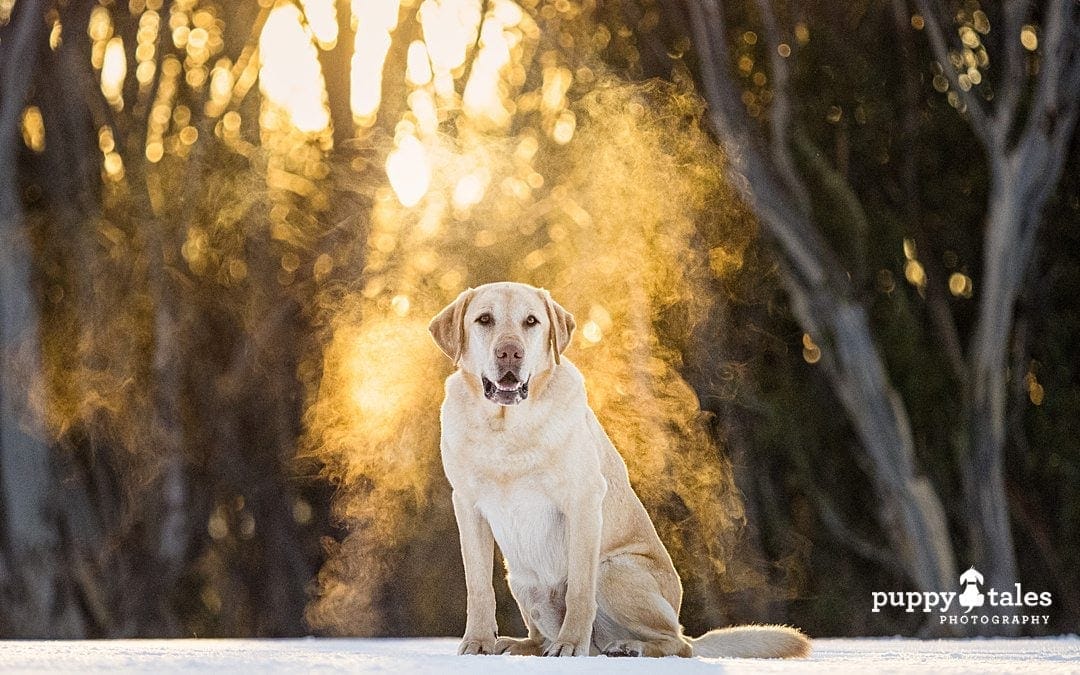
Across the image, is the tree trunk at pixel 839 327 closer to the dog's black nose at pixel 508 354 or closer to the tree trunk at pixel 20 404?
the tree trunk at pixel 20 404

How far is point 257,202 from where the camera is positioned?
11523 mm

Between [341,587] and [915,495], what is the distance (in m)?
4.15

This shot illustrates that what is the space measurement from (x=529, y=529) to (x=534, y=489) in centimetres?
12

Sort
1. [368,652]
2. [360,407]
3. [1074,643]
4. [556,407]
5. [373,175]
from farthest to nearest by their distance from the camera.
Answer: [373,175] → [360,407] → [1074,643] → [368,652] → [556,407]

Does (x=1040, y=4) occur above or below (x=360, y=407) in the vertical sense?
above


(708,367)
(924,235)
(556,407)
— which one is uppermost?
(924,235)

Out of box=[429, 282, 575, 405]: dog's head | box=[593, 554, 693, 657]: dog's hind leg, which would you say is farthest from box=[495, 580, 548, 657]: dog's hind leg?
box=[429, 282, 575, 405]: dog's head

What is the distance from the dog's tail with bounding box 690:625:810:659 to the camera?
186 inches

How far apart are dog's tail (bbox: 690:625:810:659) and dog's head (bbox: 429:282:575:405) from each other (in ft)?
3.43

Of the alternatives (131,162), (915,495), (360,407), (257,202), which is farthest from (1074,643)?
(131,162)

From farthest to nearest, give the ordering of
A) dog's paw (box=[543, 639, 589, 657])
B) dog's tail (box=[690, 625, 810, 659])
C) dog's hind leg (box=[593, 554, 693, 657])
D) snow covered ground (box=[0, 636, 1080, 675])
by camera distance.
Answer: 1. dog's tail (box=[690, 625, 810, 659])
2. dog's hind leg (box=[593, 554, 693, 657])
3. dog's paw (box=[543, 639, 589, 657])
4. snow covered ground (box=[0, 636, 1080, 675])

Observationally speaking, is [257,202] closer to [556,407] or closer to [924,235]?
[924,235]

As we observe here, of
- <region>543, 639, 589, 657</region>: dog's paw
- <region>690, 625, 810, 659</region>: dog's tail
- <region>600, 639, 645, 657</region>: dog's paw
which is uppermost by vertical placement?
<region>543, 639, 589, 657</region>: dog's paw

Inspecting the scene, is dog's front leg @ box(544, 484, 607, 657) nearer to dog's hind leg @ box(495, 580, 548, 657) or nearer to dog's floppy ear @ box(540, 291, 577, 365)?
dog's hind leg @ box(495, 580, 548, 657)
